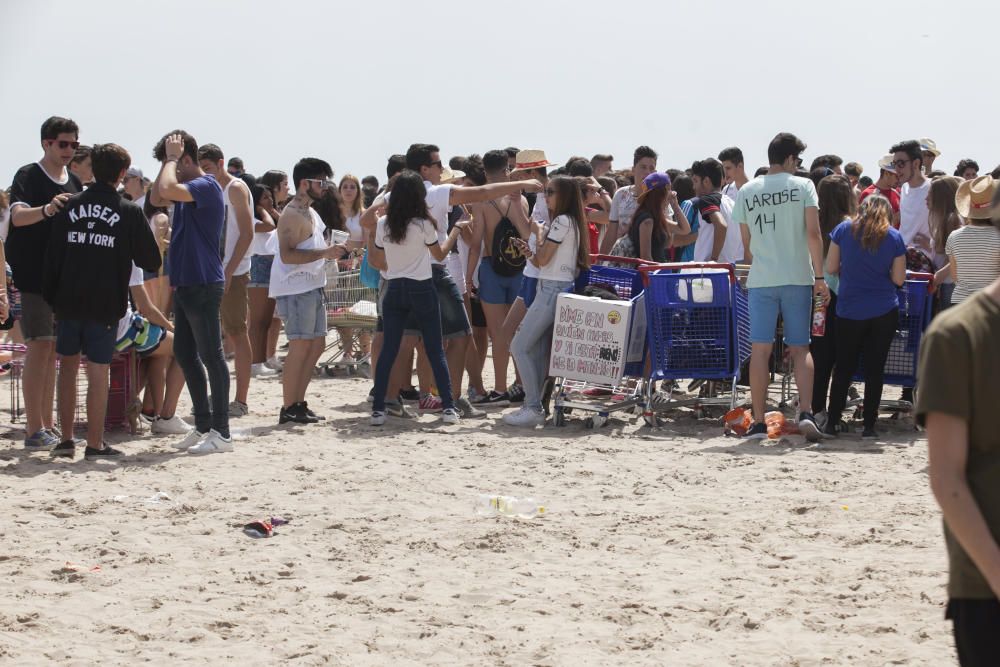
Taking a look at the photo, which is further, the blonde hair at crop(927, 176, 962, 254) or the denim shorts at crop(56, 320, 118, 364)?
the blonde hair at crop(927, 176, 962, 254)

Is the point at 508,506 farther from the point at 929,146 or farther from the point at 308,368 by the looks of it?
the point at 929,146

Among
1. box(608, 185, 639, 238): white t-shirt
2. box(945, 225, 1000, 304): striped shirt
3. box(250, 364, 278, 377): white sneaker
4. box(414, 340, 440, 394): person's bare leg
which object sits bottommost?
box(250, 364, 278, 377): white sneaker

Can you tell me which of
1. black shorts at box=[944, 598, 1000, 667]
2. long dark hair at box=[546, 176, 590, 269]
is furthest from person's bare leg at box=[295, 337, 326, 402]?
black shorts at box=[944, 598, 1000, 667]

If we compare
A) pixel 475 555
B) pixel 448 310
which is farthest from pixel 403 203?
pixel 475 555

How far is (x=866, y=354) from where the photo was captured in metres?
9.59

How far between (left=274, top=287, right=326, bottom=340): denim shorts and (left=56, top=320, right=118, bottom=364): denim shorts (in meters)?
2.02

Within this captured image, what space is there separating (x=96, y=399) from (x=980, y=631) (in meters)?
7.01

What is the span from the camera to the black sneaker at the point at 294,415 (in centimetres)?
1044

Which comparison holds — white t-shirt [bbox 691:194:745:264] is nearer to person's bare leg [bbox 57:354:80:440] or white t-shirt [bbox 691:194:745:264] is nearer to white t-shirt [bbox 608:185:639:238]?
white t-shirt [bbox 608:185:639:238]

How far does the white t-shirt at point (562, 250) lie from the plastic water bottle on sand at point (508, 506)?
287 centimetres

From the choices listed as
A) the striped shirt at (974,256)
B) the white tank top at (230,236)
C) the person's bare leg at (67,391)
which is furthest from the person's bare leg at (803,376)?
the person's bare leg at (67,391)

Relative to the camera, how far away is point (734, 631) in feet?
17.6

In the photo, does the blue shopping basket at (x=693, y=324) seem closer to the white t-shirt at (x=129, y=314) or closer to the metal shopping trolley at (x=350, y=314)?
the metal shopping trolley at (x=350, y=314)

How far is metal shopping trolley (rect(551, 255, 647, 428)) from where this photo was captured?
33.0ft
